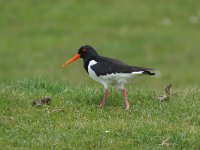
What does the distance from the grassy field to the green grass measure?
2cm

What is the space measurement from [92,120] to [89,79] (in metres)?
11.5

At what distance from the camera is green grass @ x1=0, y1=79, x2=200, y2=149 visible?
9039mm

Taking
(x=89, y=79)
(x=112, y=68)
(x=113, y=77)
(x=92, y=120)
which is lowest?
(x=92, y=120)

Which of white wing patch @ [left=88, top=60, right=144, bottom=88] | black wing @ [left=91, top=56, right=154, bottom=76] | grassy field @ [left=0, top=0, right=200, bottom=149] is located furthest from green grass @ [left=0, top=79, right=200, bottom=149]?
black wing @ [left=91, top=56, right=154, bottom=76]

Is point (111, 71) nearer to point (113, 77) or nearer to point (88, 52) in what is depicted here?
point (113, 77)

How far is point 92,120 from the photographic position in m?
10.0

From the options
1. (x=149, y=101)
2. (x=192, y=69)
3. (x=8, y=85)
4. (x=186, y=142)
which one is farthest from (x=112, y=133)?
(x=192, y=69)

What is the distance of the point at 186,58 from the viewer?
24234 millimetres

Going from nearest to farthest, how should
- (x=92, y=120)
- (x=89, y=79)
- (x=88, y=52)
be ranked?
(x=92, y=120) < (x=88, y=52) < (x=89, y=79)

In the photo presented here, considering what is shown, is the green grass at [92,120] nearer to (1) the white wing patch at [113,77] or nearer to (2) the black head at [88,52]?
(1) the white wing patch at [113,77]

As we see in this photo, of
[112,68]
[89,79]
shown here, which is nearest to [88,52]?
[112,68]

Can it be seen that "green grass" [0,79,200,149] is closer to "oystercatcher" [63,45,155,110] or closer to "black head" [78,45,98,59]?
"oystercatcher" [63,45,155,110]

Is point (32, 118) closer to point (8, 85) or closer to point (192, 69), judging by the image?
point (8, 85)

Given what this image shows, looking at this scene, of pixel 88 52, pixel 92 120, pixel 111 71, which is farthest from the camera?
pixel 88 52
